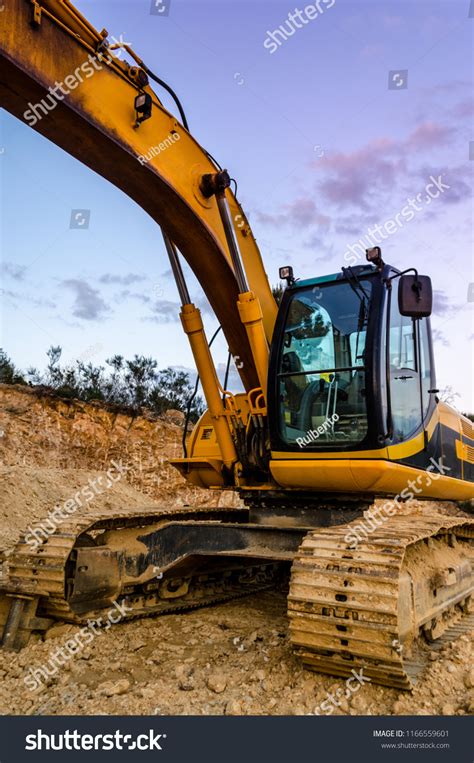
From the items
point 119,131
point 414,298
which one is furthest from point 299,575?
point 119,131

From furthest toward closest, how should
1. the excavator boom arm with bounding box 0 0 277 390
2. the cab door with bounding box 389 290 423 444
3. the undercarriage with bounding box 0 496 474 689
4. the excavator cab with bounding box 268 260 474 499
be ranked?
the cab door with bounding box 389 290 423 444 → the excavator cab with bounding box 268 260 474 499 → the undercarriage with bounding box 0 496 474 689 → the excavator boom arm with bounding box 0 0 277 390

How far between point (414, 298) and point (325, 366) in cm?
85

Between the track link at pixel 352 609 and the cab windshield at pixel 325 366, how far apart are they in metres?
0.89

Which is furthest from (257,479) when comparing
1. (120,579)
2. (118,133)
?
(118,133)

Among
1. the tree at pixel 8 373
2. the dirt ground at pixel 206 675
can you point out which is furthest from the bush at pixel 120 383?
the dirt ground at pixel 206 675

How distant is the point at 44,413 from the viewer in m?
12.0

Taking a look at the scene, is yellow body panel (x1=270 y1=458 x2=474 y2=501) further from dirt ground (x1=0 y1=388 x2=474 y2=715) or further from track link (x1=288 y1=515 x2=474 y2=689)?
dirt ground (x1=0 y1=388 x2=474 y2=715)

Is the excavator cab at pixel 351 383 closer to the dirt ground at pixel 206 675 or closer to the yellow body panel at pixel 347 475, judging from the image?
the yellow body panel at pixel 347 475

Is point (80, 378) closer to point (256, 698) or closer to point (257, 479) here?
point (257, 479)

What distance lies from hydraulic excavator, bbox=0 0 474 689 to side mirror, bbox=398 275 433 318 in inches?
0.5

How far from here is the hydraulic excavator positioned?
360cm

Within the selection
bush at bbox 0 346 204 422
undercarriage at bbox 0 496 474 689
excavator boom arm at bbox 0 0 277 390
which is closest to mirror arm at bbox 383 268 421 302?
excavator boom arm at bbox 0 0 277 390

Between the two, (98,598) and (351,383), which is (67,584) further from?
(351,383)

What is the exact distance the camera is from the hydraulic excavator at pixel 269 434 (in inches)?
142
